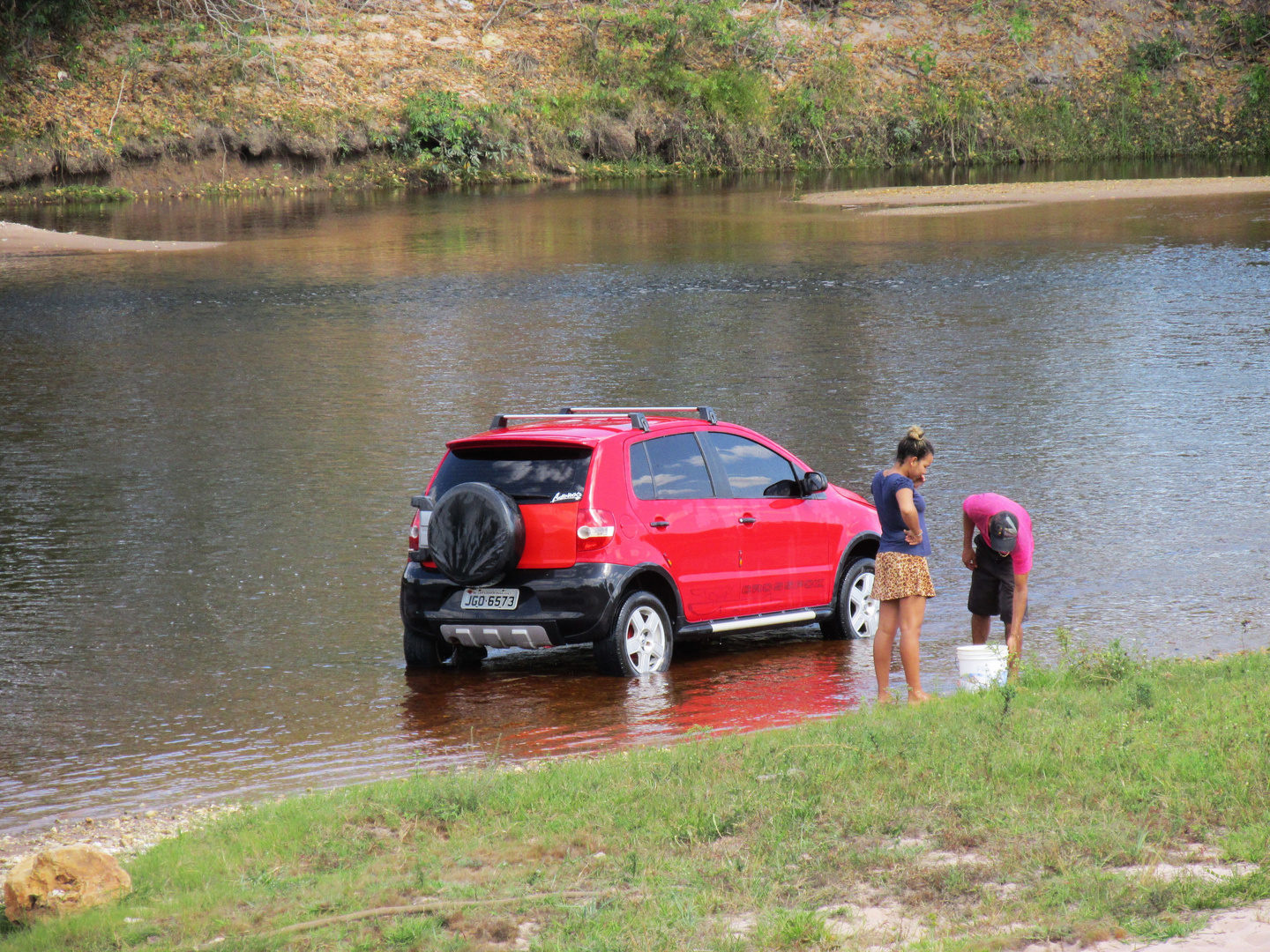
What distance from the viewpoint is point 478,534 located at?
9.10 meters

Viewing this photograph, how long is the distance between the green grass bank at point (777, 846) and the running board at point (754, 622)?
278 cm

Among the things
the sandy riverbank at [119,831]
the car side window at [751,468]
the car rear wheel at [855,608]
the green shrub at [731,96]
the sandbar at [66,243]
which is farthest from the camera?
the green shrub at [731,96]

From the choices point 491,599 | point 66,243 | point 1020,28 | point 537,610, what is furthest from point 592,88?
point 537,610

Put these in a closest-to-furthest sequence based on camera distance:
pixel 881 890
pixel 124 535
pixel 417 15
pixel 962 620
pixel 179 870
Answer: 1. pixel 881 890
2. pixel 179 870
3. pixel 962 620
4. pixel 124 535
5. pixel 417 15

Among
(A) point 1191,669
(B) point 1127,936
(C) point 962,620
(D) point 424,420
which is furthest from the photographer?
(D) point 424,420

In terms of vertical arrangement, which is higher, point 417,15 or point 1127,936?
point 417,15

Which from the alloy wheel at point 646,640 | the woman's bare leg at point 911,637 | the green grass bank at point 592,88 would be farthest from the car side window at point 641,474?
the green grass bank at point 592,88

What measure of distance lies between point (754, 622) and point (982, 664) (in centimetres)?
217

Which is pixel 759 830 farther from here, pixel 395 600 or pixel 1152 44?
pixel 1152 44

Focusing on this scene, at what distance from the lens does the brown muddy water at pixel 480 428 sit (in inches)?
339

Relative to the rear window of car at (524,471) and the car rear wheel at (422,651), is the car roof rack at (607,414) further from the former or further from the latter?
the car rear wheel at (422,651)

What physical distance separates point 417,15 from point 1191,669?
69.7 m

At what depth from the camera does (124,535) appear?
1281 centimetres

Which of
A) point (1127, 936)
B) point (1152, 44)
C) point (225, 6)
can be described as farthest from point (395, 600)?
point (1152, 44)
